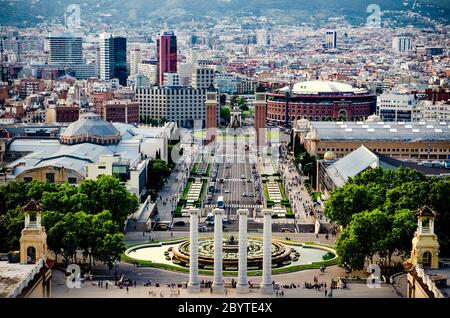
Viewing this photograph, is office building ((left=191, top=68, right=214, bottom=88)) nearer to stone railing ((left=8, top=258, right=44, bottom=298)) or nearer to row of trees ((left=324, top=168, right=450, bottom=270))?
row of trees ((left=324, top=168, right=450, bottom=270))

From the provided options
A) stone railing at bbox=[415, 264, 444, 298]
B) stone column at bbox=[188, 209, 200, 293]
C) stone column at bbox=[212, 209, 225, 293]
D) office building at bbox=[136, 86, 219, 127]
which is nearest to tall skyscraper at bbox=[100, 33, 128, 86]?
office building at bbox=[136, 86, 219, 127]

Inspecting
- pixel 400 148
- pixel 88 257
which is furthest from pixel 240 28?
pixel 88 257

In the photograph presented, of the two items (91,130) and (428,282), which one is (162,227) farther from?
(428,282)

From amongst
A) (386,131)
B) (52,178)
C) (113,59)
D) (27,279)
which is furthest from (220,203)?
(113,59)

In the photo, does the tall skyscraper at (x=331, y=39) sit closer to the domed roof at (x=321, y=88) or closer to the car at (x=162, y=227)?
the domed roof at (x=321, y=88)

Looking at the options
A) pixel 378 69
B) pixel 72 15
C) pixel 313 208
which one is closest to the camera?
pixel 313 208
